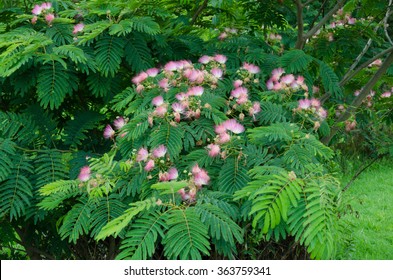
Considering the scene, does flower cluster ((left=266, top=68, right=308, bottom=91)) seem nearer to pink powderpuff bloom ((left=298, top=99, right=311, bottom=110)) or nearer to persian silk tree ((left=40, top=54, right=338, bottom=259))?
persian silk tree ((left=40, top=54, right=338, bottom=259))

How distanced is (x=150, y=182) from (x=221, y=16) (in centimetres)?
202

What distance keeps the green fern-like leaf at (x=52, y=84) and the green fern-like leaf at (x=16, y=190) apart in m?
0.33

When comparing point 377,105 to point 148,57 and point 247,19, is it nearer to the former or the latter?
point 247,19

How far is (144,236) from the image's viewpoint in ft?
6.73

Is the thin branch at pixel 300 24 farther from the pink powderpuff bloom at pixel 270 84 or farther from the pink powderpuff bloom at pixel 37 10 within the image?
the pink powderpuff bloom at pixel 37 10

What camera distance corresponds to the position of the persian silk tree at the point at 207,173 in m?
2.04

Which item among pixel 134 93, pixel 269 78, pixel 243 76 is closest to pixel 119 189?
pixel 134 93

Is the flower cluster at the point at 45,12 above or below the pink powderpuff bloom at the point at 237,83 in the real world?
above

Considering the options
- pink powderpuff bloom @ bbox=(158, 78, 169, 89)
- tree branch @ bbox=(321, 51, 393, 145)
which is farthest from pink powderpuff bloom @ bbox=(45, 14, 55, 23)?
tree branch @ bbox=(321, 51, 393, 145)

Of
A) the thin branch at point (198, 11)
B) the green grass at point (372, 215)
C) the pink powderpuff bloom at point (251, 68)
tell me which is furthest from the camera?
the green grass at point (372, 215)

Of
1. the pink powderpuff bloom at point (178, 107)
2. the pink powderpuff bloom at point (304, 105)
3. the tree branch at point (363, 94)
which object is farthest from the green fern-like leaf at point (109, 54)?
the tree branch at point (363, 94)

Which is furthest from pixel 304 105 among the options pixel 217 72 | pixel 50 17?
pixel 50 17

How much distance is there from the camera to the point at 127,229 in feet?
7.40

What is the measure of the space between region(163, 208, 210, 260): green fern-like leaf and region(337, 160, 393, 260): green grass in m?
1.51
